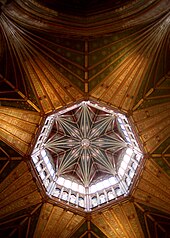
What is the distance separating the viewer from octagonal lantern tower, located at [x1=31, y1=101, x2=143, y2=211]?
755 inches

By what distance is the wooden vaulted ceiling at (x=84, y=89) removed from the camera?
12.8m

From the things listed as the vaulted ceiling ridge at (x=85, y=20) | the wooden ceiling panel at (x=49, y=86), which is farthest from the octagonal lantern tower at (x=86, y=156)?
the vaulted ceiling ridge at (x=85, y=20)

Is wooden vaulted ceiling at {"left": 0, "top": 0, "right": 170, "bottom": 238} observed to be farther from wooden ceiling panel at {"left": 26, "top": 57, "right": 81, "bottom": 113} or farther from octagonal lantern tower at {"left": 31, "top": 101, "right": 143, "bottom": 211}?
octagonal lantern tower at {"left": 31, "top": 101, "right": 143, "bottom": 211}

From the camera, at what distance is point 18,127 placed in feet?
52.9

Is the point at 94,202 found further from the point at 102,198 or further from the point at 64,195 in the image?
the point at 64,195

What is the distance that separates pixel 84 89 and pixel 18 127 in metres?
4.55

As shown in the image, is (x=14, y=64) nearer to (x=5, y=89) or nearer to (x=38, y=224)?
(x=5, y=89)

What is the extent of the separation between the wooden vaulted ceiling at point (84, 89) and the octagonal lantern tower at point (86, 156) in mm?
1677

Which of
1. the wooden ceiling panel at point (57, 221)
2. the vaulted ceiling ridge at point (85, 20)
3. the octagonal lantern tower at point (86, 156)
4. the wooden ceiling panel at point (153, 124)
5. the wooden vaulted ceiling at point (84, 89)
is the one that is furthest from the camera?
the octagonal lantern tower at point (86, 156)

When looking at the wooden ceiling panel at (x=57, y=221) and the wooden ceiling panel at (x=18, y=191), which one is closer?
the wooden ceiling panel at (x=18, y=191)

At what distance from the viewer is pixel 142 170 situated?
55.6 feet

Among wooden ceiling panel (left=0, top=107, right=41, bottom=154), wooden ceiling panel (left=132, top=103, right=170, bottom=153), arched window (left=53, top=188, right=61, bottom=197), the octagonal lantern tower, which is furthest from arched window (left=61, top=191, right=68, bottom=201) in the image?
wooden ceiling panel (left=132, top=103, right=170, bottom=153)

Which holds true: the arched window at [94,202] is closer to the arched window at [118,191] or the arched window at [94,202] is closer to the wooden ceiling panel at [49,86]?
the arched window at [118,191]

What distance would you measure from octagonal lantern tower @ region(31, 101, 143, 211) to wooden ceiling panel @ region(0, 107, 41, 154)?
2072 millimetres
